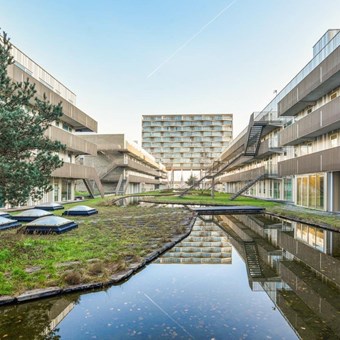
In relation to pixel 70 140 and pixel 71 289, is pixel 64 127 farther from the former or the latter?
pixel 71 289

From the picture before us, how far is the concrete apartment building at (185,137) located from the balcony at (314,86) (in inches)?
3355

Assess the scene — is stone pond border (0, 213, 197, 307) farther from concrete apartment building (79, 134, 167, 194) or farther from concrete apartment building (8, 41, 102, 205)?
concrete apartment building (79, 134, 167, 194)

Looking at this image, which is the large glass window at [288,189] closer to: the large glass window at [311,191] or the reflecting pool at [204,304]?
the large glass window at [311,191]

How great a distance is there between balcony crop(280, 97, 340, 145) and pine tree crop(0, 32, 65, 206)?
58.2ft

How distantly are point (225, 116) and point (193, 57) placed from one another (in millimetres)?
89886

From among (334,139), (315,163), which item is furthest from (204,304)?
(334,139)

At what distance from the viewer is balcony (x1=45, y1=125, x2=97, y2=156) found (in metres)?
28.0

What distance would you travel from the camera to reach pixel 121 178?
54656 millimetres

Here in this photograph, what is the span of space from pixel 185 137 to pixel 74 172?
278 feet

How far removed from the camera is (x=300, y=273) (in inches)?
328

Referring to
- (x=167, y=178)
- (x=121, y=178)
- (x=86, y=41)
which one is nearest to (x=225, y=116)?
(x=167, y=178)

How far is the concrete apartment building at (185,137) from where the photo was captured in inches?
4542

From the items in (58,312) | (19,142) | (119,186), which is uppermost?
(19,142)

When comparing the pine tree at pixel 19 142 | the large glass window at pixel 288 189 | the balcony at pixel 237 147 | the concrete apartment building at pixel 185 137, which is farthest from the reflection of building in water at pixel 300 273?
the concrete apartment building at pixel 185 137
